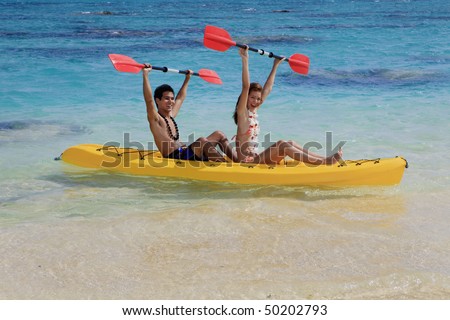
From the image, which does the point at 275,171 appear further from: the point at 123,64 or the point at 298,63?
the point at 123,64

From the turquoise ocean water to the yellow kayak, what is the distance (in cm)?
9

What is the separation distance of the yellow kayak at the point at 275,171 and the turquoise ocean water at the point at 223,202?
94mm

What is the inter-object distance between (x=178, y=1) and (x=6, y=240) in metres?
33.2

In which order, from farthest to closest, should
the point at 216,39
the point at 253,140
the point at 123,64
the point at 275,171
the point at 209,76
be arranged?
the point at 209,76 < the point at 216,39 < the point at 123,64 < the point at 253,140 < the point at 275,171

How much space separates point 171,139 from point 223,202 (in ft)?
3.26

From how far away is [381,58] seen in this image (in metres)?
13.8

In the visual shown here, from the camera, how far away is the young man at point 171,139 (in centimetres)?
593

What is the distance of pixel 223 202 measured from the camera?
17.6ft

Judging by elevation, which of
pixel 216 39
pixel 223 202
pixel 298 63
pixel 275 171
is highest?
pixel 216 39

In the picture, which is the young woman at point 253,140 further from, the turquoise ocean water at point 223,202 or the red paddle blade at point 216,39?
the red paddle blade at point 216,39

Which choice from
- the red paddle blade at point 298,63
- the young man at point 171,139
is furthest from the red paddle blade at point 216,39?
the red paddle blade at point 298,63

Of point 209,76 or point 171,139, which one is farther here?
point 209,76

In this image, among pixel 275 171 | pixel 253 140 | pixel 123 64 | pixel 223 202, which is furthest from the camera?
pixel 123 64

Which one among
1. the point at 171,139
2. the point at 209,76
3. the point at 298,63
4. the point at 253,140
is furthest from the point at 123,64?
the point at 298,63
